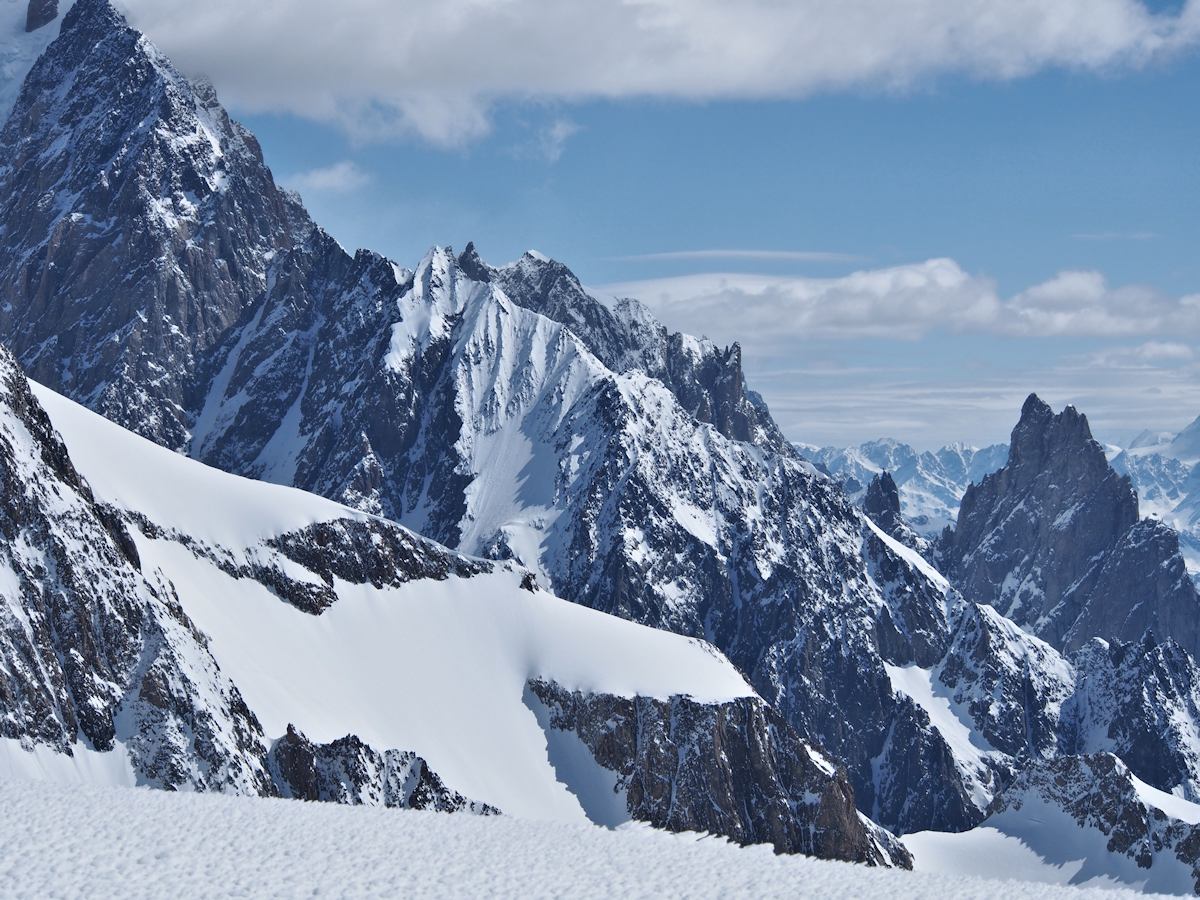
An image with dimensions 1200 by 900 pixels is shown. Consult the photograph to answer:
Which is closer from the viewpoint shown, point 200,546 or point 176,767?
point 176,767

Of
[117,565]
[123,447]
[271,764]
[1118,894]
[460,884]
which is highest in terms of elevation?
[123,447]

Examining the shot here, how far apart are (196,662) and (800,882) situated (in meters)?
118

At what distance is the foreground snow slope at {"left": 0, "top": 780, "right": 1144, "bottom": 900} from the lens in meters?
42.4

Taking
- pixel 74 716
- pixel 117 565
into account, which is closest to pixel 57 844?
pixel 74 716

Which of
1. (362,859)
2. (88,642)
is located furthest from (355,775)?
(362,859)

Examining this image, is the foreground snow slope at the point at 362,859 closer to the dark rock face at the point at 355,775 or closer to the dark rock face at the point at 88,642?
the dark rock face at the point at 88,642

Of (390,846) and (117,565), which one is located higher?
(117,565)

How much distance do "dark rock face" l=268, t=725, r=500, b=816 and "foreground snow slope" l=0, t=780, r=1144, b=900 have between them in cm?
10890

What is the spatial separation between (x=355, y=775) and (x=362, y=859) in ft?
413

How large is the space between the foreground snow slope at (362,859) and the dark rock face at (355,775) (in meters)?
109

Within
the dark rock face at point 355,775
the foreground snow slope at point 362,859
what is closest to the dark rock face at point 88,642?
the dark rock face at point 355,775

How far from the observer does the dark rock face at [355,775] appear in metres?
162

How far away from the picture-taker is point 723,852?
49750 millimetres

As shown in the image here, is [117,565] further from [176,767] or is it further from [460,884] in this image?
[460,884]
